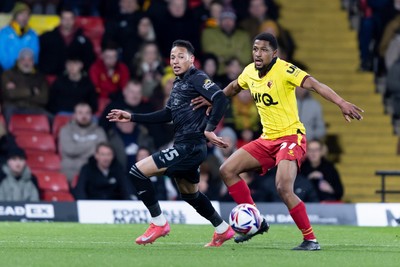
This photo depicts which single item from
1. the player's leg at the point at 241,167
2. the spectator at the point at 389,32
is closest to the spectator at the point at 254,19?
the spectator at the point at 389,32

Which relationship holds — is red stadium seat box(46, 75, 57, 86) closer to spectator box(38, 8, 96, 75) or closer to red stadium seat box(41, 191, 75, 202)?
spectator box(38, 8, 96, 75)

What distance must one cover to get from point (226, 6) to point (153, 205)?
11247mm

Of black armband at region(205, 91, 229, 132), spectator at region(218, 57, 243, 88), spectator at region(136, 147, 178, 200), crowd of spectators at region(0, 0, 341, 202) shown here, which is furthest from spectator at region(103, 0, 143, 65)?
black armband at region(205, 91, 229, 132)

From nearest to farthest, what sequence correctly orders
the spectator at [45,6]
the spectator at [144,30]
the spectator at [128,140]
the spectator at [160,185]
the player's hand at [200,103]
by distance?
the player's hand at [200,103] < the spectator at [160,185] < the spectator at [128,140] < the spectator at [144,30] < the spectator at [45,6]

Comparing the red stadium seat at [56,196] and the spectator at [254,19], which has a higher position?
the spectator at [254,19]

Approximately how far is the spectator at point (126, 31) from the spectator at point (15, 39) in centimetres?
150

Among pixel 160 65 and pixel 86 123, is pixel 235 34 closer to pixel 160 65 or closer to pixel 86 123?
pixel 160 65

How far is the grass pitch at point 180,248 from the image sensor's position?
12.4 metres

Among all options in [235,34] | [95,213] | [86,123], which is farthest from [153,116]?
[235,34]

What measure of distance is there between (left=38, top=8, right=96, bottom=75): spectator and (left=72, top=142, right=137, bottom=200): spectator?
260 centimetres

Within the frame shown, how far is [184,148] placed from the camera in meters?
14.4

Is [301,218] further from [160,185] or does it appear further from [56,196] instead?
[56,196]

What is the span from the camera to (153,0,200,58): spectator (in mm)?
24203

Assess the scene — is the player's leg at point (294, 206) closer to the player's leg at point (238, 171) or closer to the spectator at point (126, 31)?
the player's leg at point (238, 171)
